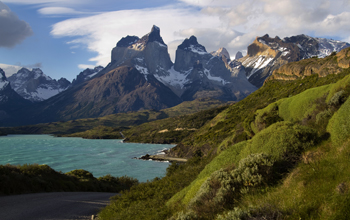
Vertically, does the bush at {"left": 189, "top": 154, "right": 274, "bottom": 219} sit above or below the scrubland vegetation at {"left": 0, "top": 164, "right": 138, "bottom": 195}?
above

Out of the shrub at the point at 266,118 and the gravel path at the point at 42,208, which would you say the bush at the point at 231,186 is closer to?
the shrub at the point at 266,118

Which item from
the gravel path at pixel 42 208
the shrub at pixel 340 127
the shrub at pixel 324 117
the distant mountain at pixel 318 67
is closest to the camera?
the shrub at pixel 340 127

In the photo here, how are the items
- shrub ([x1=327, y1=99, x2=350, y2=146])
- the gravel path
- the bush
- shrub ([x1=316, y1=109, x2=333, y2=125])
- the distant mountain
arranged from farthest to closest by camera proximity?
the distant mountain < the gravel path < shrub ([x1=316, y1=109, x2=333, y2=125]) < shrub ([x1=327, y1=99, x2=350, y2=146]) < the bush

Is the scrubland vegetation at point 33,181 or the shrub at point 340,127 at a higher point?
the shrub at point 340,127

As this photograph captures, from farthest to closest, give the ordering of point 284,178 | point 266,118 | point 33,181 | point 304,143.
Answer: point 33,181
point 266,118
point 304,143
point 284,178

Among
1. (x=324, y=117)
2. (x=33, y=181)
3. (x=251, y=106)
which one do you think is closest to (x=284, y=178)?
(x=324, y=117)

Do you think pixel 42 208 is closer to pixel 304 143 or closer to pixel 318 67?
pixel 304 143

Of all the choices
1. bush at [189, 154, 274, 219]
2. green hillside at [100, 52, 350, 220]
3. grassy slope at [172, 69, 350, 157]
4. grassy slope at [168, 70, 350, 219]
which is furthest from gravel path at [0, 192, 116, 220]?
grassy slope at [172, 69, 350, 157]

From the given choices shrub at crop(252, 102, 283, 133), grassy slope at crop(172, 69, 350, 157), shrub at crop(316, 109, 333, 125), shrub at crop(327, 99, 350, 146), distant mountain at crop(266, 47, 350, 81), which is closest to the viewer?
shrub at crop(327, 99, 350, 146)

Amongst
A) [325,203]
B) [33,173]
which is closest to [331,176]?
[325,203]

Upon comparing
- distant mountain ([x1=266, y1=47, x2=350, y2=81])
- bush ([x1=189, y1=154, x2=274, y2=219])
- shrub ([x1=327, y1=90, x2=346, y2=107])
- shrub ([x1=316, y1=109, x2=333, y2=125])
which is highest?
distant mountain ([x1=266, y1=47, x2=350, y2=81])

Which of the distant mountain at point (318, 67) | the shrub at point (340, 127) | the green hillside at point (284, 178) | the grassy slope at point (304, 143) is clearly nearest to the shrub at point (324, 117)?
the green hillside at point (284, 178)

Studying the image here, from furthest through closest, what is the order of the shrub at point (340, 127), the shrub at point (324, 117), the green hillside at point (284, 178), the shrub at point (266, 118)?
1. the shrub at point (266, 118)
2. the shrub at point (324, 117)
3. the shrub at point (340, 127)
4. the green hillside at point (284, 178)

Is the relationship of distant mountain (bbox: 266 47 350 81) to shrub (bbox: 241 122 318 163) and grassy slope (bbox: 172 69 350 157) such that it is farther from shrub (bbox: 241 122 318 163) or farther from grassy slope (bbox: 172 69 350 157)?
shrub (bbox: 241 122 318 163)
